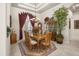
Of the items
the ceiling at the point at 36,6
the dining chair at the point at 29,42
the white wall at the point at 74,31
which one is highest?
the ceiling at the point at 36,6

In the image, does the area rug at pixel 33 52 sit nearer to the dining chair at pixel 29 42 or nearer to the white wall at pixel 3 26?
the dining chair at pixel 29 42

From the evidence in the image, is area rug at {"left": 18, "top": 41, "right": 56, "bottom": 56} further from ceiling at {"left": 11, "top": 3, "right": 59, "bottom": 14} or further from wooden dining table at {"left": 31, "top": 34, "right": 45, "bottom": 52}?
ceiling at {"left": 11, "top": 3, "right": 59, "bottom": 14}

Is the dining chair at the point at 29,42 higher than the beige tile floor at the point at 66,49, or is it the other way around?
the dining chair at the point at 29,42

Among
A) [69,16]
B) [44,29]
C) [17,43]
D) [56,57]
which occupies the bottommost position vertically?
[56,57]

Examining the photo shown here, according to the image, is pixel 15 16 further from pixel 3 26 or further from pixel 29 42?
pixel 29 42

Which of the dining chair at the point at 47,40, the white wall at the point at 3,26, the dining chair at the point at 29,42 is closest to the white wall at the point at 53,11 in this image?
the dining chair at the point at 47,40

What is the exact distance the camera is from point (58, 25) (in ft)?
7.22

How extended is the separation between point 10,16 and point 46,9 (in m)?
0.51

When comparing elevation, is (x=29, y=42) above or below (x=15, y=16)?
below

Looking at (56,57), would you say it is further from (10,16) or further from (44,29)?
(10,16)

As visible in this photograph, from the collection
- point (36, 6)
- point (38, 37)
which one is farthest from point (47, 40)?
point (36, 6)

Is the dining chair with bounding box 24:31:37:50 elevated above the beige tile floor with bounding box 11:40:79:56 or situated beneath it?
elevated above

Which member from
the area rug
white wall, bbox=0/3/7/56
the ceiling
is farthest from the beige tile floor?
the ceiling

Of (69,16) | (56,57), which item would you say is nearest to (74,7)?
(69,16)
